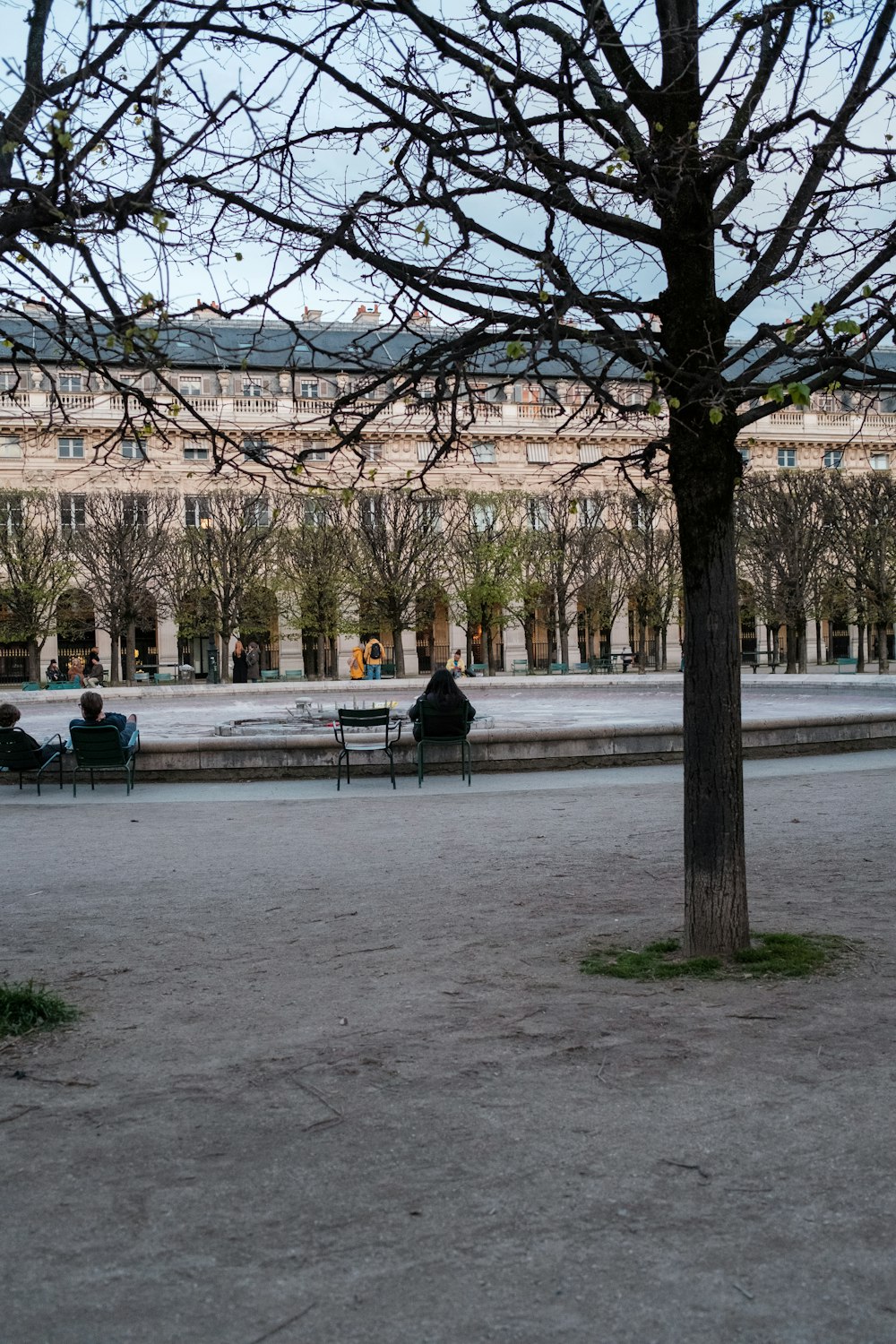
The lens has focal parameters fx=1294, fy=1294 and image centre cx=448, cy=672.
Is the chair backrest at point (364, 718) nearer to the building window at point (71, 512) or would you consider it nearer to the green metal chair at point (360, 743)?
the green metal chair at point (360, 743)

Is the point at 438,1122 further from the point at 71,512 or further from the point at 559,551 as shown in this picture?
the point at 71,512

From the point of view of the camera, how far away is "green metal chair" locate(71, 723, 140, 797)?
14156 millimetres

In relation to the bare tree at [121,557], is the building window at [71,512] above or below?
above

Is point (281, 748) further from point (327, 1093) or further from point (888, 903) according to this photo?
point (327, 1093)

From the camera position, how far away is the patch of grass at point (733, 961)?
597 centimetres

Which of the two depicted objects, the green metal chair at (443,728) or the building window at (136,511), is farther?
the building window at (136,511)

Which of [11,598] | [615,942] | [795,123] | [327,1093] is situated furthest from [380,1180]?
[11,598]

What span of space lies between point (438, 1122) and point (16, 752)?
1161 cm

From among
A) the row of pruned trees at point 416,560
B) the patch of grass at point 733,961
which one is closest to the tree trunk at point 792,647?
the row of pruned trees at point 416,560

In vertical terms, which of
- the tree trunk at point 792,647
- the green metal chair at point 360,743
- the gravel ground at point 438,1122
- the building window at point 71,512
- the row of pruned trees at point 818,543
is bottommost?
the gravel ground at point 438,1122

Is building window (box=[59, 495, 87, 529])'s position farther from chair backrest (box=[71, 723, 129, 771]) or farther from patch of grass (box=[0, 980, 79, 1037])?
patch of grass (box=[0, 980, 79, 1037])

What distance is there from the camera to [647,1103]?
14.3ft

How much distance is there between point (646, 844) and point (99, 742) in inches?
274

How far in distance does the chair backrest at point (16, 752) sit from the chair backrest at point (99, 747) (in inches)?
23.7
